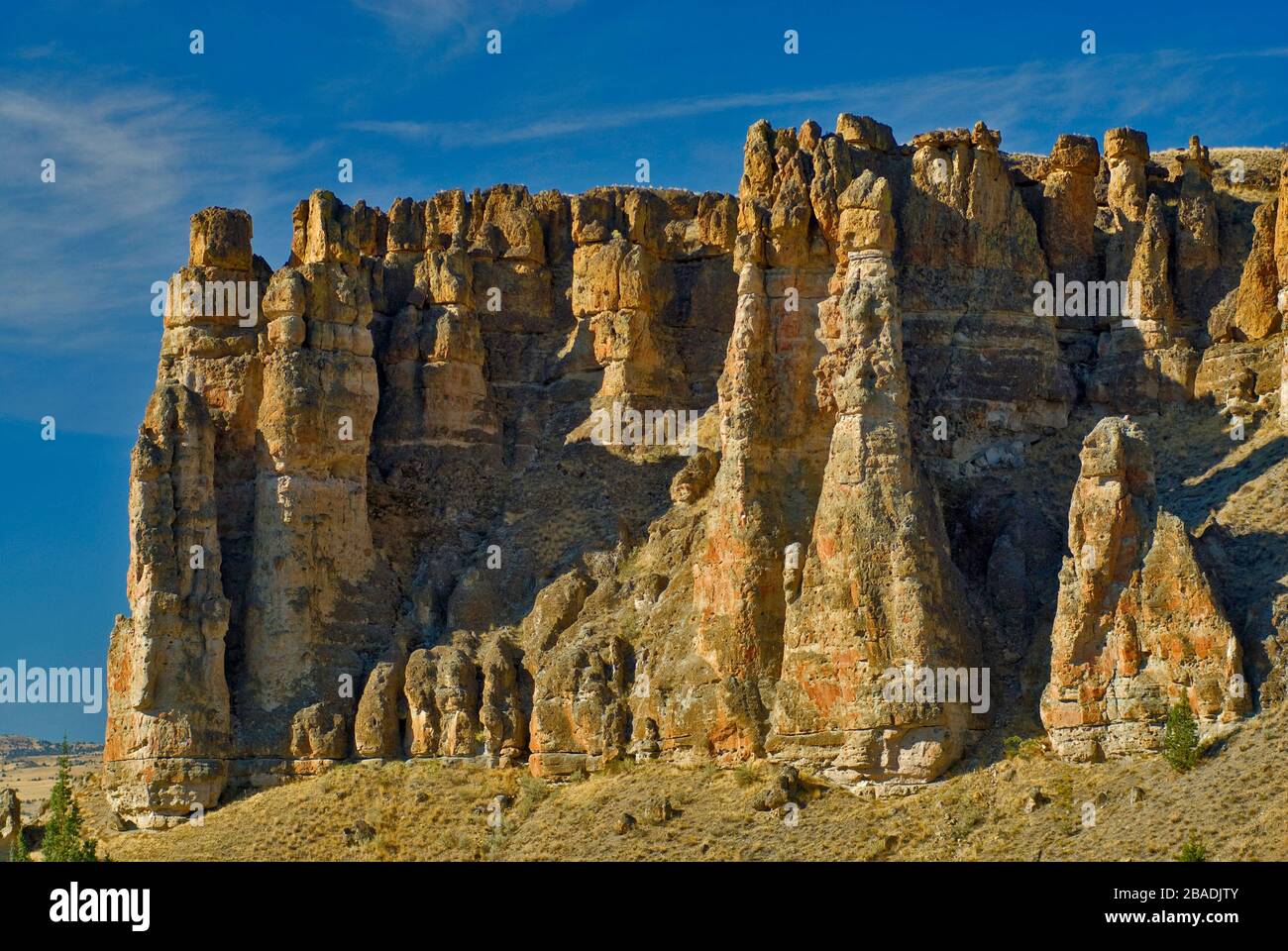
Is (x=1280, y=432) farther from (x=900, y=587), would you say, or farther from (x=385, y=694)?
(x=385, y=694)

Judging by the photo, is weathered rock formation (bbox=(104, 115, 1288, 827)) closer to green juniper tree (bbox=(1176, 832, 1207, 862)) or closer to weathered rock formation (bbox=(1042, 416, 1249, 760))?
weathered rock formation (bbox=(1042, 416, 1249, 760))

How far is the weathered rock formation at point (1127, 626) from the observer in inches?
2825

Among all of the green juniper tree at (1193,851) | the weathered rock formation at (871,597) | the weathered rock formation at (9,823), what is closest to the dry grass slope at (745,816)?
the green juniper tree at (1193,851)

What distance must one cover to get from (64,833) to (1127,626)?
29.8 metres

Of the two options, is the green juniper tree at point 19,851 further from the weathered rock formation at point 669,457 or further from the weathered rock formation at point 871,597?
the weathered rock formation at point 871,597

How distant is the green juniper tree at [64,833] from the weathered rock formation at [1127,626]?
86.8 feet

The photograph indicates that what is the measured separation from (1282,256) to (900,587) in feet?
51.8

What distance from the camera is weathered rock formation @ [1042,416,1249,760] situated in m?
71.8

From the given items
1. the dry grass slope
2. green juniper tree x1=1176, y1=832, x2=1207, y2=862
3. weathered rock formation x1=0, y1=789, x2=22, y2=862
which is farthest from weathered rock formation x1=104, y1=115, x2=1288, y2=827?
green juniper tree x1=1176, y1=832, x2=1207, y2=862

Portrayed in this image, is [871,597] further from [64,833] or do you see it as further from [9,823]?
[9,823]

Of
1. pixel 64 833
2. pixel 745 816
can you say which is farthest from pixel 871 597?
pixel 64 833

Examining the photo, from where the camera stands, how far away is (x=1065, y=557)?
74875mm

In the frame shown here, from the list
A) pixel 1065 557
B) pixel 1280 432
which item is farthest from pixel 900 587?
pixel 1280 432

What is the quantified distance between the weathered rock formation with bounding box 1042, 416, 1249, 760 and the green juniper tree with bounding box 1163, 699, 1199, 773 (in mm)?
593
